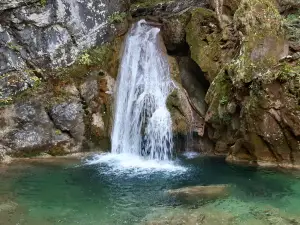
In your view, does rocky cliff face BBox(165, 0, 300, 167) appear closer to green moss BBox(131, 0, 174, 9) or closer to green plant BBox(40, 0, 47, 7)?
green moss BBox(131, 0, 174, 9)

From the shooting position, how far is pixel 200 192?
9500 millimetres

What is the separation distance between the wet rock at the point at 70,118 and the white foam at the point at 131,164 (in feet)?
3.89

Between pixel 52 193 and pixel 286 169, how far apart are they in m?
6.77

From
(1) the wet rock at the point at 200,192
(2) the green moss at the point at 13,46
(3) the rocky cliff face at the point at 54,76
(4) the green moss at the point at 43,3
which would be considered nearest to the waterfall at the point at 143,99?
(3) the rocky cliff face at the point at 54,76

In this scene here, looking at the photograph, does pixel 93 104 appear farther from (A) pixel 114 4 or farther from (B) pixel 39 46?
(A) pixel 114 4

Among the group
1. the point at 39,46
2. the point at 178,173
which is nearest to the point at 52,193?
the point at 178,173

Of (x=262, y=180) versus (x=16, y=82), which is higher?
(x=16, y=82)

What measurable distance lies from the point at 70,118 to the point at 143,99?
9.08 ft

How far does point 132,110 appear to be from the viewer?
45.7 feet

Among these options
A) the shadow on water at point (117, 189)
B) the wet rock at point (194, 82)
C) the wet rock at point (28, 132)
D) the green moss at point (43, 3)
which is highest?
the green moss at point (43, 3)

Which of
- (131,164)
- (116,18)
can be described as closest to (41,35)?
(116,18)

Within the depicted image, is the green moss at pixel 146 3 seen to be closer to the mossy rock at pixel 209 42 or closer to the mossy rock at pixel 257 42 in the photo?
the mossy rock at pixel 209 42

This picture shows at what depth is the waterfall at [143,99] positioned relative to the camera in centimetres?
1331

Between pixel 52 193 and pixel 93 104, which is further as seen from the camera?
pixel 93 104
